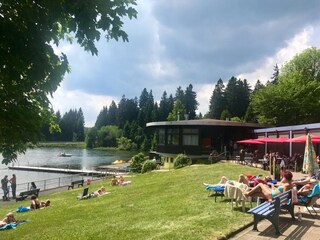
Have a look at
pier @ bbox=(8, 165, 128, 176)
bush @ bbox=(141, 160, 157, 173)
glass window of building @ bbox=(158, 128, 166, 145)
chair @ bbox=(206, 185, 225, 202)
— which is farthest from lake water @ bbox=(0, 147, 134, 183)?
chair @ bbox=(206, 185, 225, 202)

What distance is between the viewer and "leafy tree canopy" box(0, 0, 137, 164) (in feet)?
14.4

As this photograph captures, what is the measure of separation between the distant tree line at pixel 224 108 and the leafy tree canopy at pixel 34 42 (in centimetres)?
90

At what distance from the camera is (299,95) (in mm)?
48438

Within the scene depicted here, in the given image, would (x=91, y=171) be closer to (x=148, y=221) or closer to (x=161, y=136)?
(x=161, y=136)

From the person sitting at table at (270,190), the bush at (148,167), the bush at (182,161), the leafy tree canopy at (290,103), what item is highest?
the leafy tree canopy at (290,103)

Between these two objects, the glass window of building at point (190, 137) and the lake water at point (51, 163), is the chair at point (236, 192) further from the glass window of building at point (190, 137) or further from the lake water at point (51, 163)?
the glass window of building at point (190, 137)

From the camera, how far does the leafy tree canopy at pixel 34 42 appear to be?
4395 millimetres

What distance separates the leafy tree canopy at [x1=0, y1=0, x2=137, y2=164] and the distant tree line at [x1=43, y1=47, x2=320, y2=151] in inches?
35.3

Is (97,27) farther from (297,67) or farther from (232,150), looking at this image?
(297,67)

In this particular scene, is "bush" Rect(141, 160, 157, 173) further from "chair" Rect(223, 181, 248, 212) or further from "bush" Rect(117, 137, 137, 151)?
"bush" Rect(117, 137, 137, 151)

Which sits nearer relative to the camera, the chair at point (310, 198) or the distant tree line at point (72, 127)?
the chair at point (310, 198)

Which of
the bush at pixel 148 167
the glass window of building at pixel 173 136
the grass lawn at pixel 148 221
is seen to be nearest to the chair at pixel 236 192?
the grass lawn at pixel 148 221

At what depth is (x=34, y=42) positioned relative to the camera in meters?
4.51

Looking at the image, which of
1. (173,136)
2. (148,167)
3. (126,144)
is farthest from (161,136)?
(126,144)
